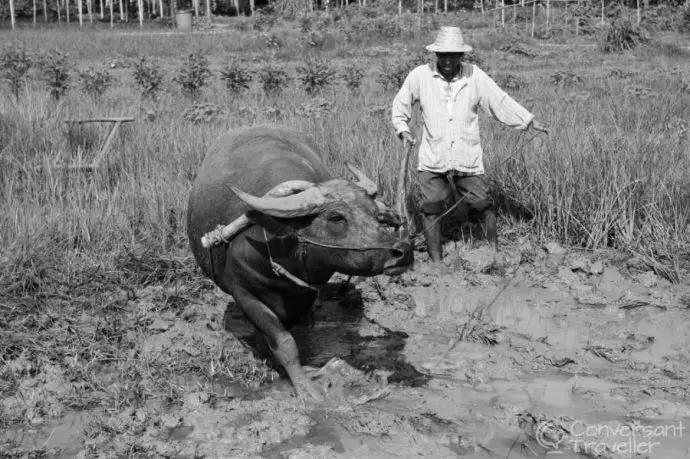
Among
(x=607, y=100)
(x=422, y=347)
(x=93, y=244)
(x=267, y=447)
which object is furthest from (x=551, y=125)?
(x=267, y=447)

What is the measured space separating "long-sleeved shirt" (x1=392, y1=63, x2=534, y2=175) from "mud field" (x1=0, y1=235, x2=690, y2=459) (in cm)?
83

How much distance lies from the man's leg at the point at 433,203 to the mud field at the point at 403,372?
6.0 inches

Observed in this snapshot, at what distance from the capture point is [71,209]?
6.30m

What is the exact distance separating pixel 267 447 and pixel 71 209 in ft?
10.7

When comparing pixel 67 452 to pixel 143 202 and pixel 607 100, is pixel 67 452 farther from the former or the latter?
pixel 607 100

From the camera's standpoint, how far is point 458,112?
5.74 meters

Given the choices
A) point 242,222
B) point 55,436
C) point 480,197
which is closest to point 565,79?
point 480,197

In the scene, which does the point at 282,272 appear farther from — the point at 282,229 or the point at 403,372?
the point at 403,372

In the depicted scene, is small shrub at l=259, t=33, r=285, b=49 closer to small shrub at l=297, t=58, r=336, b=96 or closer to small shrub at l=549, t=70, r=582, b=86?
small shrub at l=297, t=58, r=336, b=96

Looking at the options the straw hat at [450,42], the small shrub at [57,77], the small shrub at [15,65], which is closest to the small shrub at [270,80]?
the small shrub at [57,77]

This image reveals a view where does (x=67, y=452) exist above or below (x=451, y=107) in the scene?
below

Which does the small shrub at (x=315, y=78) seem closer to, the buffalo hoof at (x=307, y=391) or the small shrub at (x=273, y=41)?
the buffalo hoof at (x=307, y=391)

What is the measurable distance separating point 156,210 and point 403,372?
265cm

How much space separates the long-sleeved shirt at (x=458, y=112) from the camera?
572cm
